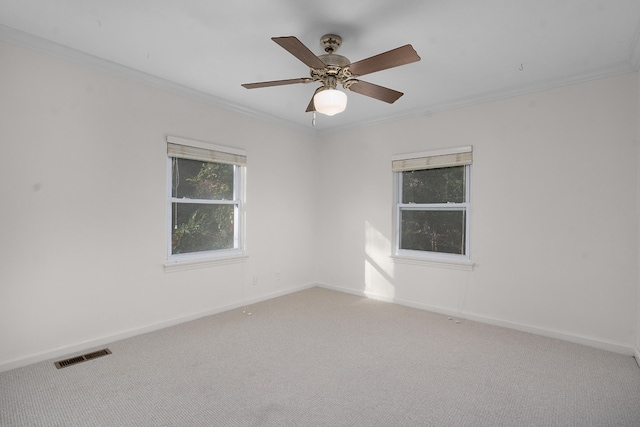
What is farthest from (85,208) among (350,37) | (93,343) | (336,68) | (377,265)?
(377,265)

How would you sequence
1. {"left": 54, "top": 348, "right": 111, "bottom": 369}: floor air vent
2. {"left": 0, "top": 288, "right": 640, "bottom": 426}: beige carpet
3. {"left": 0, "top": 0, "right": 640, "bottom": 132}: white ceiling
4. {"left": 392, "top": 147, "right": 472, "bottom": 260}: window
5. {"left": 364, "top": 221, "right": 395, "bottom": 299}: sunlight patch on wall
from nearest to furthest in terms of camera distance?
{"left": 0, "top": 288, "right": 640, "bottom": 426}: beige carpet, {"left": 0, "top": 0, "right": 640, "bottom": 132}: white ceiling, {"left": 54, "top": 348, "right": 111, "bottom": 369}: floor air vent, {"left": 392, "top": 147, "right": 472, "bottom": 260}: window, {"left": 364, "top": 221, "right": 395, "bottom": 299}: sunlight patch on wall

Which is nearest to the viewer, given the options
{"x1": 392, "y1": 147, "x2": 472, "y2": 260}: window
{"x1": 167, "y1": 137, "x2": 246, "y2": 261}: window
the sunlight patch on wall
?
{"x1": 167, "y1": 137, "x2": 246, "y2": 261}: window

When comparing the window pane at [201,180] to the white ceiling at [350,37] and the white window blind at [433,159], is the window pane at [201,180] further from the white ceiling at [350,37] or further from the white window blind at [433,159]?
the white window blind at [433,159]

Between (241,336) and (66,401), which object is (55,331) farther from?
(241,336)

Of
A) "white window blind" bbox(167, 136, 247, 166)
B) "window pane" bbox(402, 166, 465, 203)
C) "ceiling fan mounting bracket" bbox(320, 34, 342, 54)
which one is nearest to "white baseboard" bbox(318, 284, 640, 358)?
"window pane" bbox(402, 166, 465, 203)

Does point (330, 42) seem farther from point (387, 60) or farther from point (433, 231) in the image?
point (433, 231)

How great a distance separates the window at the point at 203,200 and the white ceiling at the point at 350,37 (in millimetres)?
738

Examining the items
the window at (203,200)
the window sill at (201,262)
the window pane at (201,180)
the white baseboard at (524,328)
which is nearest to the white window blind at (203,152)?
the window at (203,200)

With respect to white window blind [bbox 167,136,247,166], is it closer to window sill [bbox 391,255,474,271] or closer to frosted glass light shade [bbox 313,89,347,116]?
frosted glass light shade [bbox 313,89,347,116]

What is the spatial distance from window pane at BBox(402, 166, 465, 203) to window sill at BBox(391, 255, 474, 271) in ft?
2.42

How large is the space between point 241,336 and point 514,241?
3042 millimetres

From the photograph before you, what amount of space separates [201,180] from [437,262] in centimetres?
306

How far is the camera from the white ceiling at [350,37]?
7.32ft

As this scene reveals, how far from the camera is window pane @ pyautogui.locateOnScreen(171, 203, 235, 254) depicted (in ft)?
12.5
